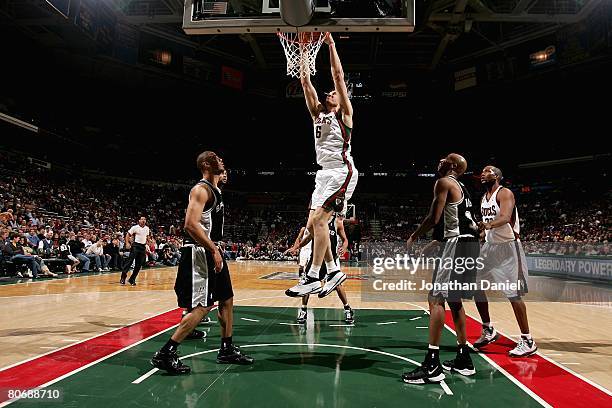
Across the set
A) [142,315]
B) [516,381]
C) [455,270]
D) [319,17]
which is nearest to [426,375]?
[516,381]

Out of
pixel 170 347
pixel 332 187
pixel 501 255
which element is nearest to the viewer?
pixel 170 347

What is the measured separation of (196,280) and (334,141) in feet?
6.66

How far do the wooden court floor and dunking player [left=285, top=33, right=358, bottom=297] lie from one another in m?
2.80

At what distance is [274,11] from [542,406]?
4.87 metres

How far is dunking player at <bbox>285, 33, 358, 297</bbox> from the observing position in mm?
4430

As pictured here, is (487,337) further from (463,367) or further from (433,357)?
(433,357)

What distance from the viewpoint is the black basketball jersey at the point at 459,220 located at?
4.44m

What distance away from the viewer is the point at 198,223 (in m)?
4.29

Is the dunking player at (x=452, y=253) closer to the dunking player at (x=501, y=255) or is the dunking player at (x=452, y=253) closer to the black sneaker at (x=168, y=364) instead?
the dunking player at (x=501, y=255)

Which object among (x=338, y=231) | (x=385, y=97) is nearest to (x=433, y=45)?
(x=385, y=97)

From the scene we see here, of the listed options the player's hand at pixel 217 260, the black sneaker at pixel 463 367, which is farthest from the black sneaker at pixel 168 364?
the black sneaker at pixel 463 367

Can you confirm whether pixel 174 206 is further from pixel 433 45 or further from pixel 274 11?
pixel 274 11

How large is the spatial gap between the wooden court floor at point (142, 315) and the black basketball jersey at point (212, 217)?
220cm

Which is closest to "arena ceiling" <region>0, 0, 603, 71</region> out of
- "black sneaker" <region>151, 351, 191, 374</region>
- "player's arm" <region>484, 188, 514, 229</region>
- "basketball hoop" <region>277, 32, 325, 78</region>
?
"basketball hoop" <region>277, 32, 325, 78</region>
